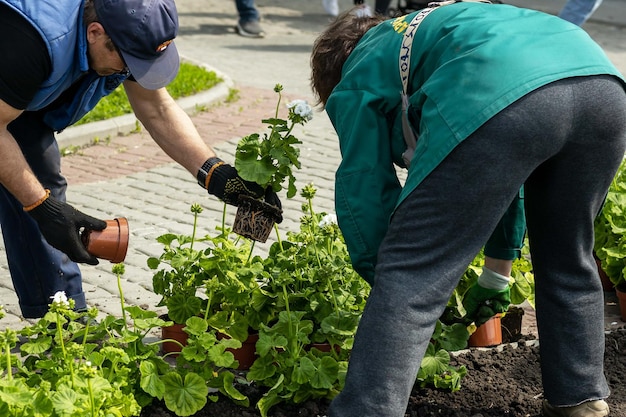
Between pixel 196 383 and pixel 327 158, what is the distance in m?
3.96

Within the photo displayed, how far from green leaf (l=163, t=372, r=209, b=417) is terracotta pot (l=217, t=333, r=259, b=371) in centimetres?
42

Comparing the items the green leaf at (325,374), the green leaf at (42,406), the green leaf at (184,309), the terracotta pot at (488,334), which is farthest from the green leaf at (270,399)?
the terracotta pot at (488,334)

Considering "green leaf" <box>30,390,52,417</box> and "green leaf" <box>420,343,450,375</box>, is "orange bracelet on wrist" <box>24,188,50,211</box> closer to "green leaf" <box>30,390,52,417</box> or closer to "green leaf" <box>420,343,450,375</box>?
"green leaf" <box>30,390,52,417</box>

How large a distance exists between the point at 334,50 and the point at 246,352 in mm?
1186

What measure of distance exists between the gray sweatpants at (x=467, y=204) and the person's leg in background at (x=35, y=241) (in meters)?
1.58

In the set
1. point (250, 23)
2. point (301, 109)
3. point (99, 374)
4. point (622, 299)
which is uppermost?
point (301, 109)

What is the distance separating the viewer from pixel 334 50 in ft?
10.2

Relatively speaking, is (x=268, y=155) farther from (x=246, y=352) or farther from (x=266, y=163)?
(x=246, y=352)

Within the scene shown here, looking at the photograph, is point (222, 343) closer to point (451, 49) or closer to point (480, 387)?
point (480, 387)

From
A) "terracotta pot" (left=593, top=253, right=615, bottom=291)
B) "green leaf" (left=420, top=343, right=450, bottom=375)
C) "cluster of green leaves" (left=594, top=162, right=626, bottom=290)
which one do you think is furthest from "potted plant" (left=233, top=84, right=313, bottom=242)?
"terracotta pot" (left=593, top=253, right=615, bottom=291)

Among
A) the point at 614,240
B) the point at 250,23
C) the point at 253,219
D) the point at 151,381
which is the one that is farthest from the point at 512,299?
the point at 250,23

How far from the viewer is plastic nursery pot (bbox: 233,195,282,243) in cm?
357

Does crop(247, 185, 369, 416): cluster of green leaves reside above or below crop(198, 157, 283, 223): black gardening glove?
below

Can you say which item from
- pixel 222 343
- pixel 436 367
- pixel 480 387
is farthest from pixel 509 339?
pixel 222 343
